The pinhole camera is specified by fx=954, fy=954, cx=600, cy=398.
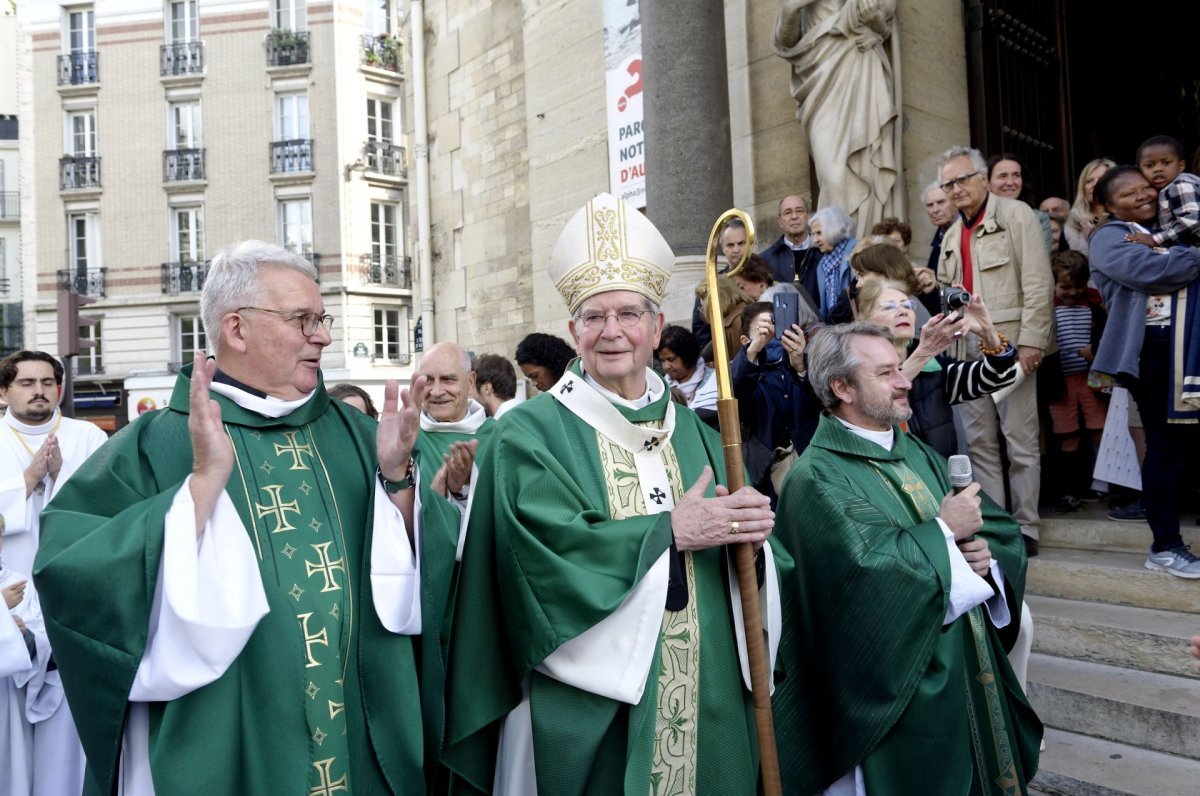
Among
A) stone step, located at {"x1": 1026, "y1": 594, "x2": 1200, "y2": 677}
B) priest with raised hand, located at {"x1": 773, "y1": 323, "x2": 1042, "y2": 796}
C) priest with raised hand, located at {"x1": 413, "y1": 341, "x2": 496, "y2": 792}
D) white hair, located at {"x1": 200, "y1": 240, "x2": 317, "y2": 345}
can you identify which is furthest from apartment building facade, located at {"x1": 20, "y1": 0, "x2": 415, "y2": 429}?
white hair, located at {"x1": 200, "y1": 240, "x2": 317, "y2": 345}

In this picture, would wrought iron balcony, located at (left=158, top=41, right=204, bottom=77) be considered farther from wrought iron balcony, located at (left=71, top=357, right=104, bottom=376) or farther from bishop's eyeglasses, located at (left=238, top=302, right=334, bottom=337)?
bishop's eyeglasses, located at (left=238, top=302, right=334, bottom=337)

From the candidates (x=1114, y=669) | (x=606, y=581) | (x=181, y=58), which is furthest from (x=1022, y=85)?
(x=181, y=58)

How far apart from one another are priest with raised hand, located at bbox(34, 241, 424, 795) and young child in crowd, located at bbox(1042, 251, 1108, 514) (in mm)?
4574

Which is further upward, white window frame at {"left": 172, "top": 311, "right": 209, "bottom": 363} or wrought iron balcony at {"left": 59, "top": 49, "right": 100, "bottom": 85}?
wrought iron balcony at {"left": 59, "top": 49, "right": 100, "bottom": 85}

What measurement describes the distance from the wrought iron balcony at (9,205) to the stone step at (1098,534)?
3302cm

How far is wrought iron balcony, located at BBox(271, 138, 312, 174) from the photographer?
27.3 m

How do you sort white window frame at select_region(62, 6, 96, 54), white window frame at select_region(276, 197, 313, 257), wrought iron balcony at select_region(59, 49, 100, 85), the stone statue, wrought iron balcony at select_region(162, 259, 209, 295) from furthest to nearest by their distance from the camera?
white window frame at select_region(62, 6, 96, 54) < wrought iron balcony at select_region(59, 49, 100, 85) < white window frame at select_region(276, 197, 313, 257) < wrought iron balcony at select_region(162, 259, 209, 295) < the stone statue

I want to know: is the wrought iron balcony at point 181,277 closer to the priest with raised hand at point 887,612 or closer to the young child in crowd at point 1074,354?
the young child in crowd at point 1074,354

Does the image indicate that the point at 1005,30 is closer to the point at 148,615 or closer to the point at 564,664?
the point at 564,664

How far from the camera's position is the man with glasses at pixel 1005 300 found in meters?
4.98

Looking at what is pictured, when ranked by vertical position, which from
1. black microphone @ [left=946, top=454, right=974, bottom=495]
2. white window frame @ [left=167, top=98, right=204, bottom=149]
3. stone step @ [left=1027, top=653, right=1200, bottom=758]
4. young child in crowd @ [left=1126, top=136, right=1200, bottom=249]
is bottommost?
stone step @ [left=1027, top=653, right=1200, bottom=758]

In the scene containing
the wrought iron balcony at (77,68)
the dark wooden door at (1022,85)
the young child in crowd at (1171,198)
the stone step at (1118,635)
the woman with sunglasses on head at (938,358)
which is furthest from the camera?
the wrought iron balcony at (77,68)

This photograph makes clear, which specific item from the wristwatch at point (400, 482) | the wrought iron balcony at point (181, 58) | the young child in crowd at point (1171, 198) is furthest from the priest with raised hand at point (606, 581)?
the wrought iron balcony at point (181, 58)

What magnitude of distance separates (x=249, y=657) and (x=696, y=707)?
1.12m
